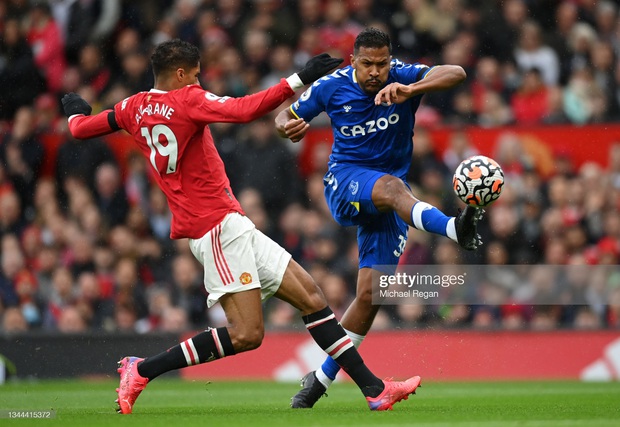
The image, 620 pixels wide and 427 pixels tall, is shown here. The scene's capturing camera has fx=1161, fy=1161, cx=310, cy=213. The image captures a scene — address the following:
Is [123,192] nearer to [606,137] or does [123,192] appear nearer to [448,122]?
[448,122]

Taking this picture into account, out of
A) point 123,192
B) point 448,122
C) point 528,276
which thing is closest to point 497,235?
point 528,276

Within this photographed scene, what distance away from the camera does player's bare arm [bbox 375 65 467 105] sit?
7230 mm

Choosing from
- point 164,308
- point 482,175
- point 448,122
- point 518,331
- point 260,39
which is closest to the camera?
point 482,175

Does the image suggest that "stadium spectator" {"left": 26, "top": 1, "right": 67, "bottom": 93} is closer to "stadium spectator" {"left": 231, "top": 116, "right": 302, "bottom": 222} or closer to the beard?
"stadium spectator" {"left": 231, "top": 116, "right": 302, "bottom": 222}

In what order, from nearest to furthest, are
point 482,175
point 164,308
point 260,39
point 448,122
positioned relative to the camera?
point 482,175 → point 164,308 → point 448,122 → point 260,39

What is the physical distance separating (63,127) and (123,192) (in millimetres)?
1205

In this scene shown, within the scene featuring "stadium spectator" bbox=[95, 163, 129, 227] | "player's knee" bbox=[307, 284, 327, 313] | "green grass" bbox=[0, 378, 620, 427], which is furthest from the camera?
"stadium spectator" bbox=[95, 163, 129, 227]

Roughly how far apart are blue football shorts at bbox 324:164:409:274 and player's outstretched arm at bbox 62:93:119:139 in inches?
64.2

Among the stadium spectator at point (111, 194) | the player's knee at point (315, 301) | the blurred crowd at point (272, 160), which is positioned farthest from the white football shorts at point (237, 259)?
the stadium spectator at point (111, 194)

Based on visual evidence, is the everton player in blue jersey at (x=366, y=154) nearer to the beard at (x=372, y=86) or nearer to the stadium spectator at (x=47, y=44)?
the beard at (x=372, y=86)

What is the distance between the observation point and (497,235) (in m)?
12.5

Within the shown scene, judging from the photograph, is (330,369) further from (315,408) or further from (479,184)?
(479,184)

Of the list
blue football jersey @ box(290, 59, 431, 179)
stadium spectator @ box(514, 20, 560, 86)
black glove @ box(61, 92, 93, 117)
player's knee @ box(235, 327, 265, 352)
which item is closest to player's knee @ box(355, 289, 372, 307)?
blue football jersey @ box(290, 59, 431, 179)

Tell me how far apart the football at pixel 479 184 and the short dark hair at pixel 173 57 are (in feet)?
5.96
